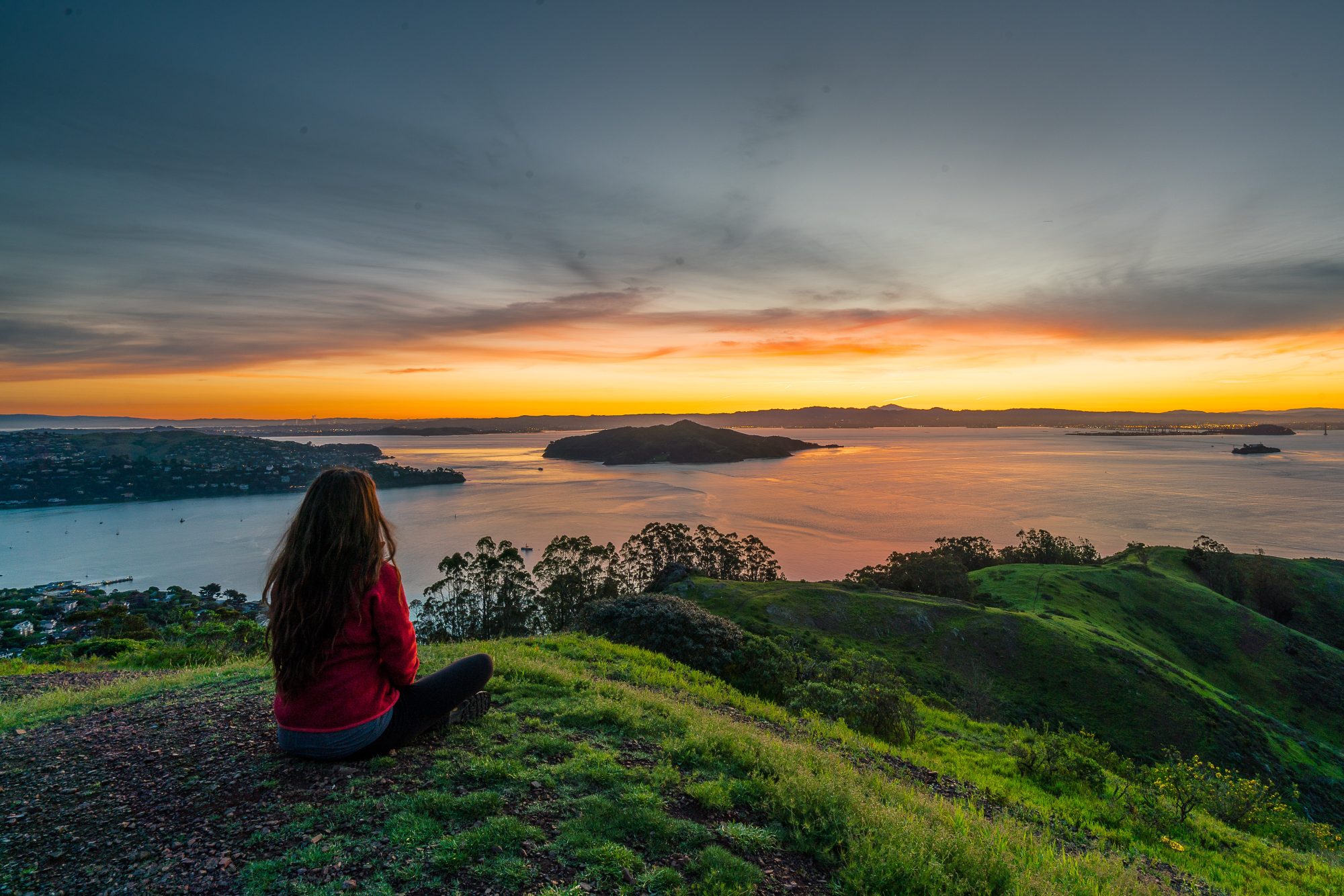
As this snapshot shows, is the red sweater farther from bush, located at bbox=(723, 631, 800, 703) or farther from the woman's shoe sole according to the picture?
bush, located at bbox=(723, 631, 800, 703)

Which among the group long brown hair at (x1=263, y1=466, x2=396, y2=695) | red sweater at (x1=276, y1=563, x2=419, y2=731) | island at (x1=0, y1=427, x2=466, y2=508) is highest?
long brown hair at (x1=263, y1=466, x2=396, y2=695)

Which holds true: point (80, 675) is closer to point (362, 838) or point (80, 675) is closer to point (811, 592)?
point (362, 838)

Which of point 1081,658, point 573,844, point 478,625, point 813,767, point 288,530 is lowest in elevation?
point 478,625

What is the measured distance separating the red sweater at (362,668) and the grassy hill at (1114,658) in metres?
34.8

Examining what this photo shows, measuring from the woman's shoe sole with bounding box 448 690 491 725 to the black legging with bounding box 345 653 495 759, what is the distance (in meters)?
0.41

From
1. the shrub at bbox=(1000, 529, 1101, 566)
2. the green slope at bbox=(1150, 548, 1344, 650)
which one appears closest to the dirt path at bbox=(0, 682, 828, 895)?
the green slope at bbox=(1150, 548, 1344, 650)

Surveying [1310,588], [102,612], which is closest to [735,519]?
[1310,588]

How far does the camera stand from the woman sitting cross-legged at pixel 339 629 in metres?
4.68

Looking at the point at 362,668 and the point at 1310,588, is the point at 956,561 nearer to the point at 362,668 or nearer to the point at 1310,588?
the point at 1310,588

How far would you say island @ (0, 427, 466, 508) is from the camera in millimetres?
152500

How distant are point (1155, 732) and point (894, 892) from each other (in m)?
41.6

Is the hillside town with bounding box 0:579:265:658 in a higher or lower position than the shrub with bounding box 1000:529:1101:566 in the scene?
higher

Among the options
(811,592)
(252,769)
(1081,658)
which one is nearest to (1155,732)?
(1081,658)

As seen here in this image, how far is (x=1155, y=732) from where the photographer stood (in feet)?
108
